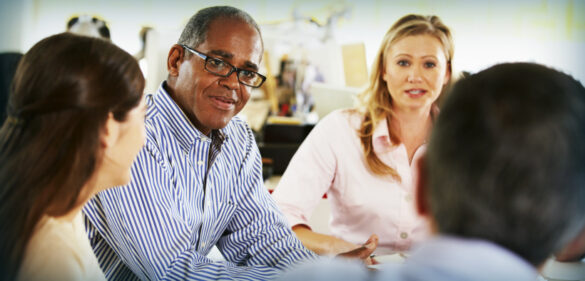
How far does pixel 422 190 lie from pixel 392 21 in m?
4.64

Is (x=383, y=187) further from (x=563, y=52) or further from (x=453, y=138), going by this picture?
(x=563, y=52)

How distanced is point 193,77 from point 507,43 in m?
4.30

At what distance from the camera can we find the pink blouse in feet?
4.93

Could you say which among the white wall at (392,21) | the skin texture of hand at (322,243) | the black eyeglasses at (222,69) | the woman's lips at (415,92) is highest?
the white wall at (392,21)

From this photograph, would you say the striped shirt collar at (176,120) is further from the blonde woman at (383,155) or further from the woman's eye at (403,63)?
the woman's eye at (403,63)

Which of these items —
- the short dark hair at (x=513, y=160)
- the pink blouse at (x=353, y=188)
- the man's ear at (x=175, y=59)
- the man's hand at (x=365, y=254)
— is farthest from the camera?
the pink blouse at (x=353, y=188)

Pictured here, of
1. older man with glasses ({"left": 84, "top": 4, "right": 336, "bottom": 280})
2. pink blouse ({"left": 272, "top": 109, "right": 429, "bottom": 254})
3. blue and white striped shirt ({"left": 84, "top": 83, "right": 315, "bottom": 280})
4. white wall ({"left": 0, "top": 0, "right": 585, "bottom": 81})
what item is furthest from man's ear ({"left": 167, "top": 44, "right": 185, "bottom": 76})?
white wall ({"left": 0, "top": 0, "right": 585, "bottom": 81})

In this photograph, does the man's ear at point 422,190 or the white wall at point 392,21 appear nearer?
the man's ear at point 422,190

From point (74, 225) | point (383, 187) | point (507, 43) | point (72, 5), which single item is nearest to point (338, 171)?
point (383, 187)

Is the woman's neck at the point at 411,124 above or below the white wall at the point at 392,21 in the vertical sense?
below

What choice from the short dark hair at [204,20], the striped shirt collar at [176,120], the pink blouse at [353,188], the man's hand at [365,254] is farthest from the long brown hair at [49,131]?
the pink blouse at [353,188]

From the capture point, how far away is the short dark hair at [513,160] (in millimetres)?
503

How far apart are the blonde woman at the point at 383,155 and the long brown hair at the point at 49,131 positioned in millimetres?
806

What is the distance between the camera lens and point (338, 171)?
1.58 metres
